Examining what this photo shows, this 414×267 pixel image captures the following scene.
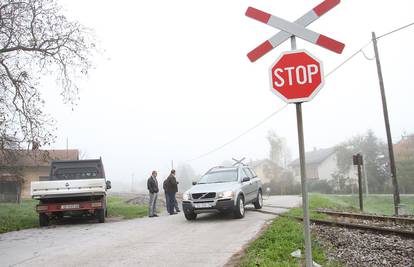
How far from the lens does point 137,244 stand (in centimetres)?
871

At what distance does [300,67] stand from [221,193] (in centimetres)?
849

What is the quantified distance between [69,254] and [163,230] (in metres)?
3.43

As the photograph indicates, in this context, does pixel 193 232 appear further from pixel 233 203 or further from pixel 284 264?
pixel 284 264

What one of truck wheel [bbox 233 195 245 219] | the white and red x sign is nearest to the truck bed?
truck wheel [bbox 233 195 245 219]

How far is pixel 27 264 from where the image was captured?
704 centimetres

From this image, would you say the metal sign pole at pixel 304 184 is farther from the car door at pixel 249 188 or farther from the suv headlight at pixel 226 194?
the car door at pixel 249 188

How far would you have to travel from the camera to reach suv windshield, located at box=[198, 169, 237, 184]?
13.8 metres

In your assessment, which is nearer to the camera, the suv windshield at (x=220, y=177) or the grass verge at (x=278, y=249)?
the grass verge at (x=278, y=249)

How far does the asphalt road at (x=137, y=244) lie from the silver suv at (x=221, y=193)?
0.44 metres

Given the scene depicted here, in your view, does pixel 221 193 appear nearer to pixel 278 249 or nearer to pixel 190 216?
pixel 190 216

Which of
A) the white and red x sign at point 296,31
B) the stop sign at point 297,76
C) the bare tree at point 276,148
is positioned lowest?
the stop sign at point 297,76

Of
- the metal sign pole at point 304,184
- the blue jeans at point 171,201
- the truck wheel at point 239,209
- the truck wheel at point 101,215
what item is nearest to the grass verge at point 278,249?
the metal sign pole at point 304,184

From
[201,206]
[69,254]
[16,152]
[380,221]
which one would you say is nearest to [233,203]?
[201,206]

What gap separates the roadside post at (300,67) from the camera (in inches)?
161
